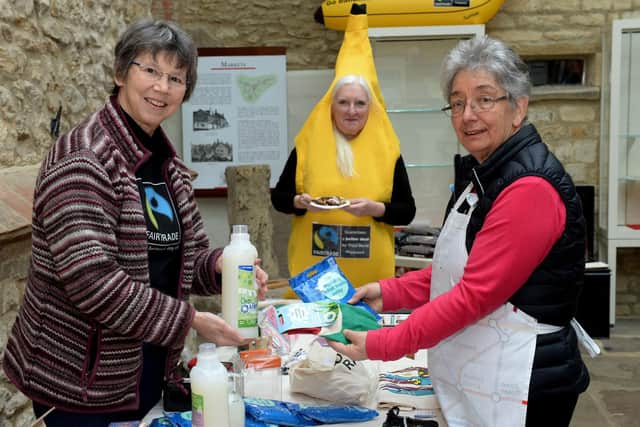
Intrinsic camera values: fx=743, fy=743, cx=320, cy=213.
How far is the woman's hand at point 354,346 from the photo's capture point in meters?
1.70

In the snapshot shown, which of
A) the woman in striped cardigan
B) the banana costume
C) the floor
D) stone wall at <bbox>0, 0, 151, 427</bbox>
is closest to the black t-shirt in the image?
the woman in striped cardigan

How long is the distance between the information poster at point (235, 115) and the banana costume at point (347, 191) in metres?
2.60

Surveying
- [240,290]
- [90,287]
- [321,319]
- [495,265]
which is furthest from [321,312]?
[90,287]

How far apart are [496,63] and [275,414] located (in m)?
0.96

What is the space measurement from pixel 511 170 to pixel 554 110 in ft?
15.5

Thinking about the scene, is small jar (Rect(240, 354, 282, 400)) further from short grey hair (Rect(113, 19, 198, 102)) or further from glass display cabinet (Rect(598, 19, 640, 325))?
glass display cabinet (Rect(598, 19, 640, 325))

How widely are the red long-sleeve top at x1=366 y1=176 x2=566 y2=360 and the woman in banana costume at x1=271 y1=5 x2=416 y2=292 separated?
175 cm

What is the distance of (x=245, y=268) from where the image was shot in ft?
5.60

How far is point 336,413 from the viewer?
1.76m

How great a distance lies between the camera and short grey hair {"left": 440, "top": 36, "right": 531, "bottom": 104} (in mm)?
1724

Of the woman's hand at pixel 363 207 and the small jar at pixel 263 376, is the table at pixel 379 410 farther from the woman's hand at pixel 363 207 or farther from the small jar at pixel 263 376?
the woman's hand at pixel 363 207

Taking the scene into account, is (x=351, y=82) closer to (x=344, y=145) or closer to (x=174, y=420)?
(x=344, y=145)

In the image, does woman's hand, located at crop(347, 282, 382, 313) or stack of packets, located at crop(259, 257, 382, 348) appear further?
woman's hand, located at crop(347, 282, 382, 313)

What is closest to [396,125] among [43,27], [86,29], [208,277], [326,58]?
[326,58]
